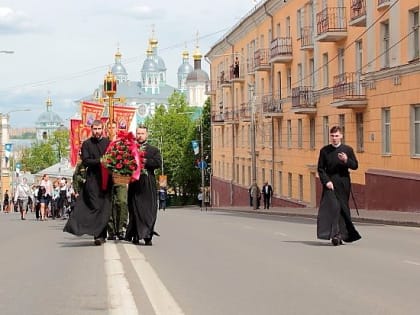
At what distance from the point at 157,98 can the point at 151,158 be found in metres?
185

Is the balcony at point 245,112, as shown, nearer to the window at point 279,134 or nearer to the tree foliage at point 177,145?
the window at point 279,134

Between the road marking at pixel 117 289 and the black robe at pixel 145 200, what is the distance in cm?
157

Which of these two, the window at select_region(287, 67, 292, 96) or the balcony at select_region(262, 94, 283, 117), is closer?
the window at select_region(287, 67, 292, 96)

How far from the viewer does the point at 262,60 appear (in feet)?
186

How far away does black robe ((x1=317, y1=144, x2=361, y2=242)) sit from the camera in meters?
14.8

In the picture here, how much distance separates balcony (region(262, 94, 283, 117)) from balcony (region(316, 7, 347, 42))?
40.7ft

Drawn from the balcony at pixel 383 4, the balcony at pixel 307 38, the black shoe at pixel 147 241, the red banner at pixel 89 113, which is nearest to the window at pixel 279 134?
the balcony at pixel 307 38

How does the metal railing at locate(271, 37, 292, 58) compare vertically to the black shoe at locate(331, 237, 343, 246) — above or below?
above

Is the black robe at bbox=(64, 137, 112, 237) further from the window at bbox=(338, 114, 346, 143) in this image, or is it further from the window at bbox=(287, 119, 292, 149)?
the window at bbox=(287, 119, 292, 149)

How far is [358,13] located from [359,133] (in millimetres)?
5198

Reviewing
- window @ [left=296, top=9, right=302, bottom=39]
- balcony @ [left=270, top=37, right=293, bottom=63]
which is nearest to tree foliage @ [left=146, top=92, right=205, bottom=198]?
balcony @ [left=270, top=37, right=293, bottom=63]

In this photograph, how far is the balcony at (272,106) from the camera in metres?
53.3

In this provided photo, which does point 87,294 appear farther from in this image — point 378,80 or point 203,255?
point 378,80

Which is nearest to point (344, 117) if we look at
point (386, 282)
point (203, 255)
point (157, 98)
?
point (203, 255)
